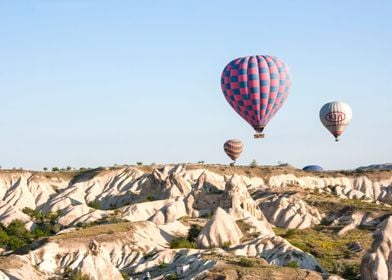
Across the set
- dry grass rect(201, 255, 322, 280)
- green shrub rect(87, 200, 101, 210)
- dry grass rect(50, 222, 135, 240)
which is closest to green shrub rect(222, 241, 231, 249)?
dry grass rect(50, 222, 135, 240)

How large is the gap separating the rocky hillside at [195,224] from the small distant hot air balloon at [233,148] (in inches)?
451

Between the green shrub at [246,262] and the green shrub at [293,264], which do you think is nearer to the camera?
the green shrub at [246,262]

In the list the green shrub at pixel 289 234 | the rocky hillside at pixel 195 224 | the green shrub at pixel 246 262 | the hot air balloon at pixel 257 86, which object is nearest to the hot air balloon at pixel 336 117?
the rocky hillside at pixel 195 224

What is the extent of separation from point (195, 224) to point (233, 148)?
6695cm

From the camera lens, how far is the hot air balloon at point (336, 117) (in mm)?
124750

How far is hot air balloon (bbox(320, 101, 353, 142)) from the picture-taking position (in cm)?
12475

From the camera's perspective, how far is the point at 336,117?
124625 millimetres

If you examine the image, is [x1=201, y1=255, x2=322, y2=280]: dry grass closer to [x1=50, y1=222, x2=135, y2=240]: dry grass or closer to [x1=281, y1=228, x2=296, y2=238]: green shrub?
[x1=50, y1=222, x2=135, y2=240]: dry grass

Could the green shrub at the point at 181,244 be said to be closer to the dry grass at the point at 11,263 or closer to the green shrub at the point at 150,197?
the dry grass at the point at 11,263

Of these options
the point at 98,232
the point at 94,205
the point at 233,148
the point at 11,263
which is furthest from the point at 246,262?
the point at 233,148

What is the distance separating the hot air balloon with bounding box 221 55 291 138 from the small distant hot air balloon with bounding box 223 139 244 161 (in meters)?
51.7

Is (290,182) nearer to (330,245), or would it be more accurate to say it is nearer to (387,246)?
(330,245)

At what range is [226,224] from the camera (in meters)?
81.0

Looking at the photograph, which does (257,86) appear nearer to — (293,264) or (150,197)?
(150,197)
